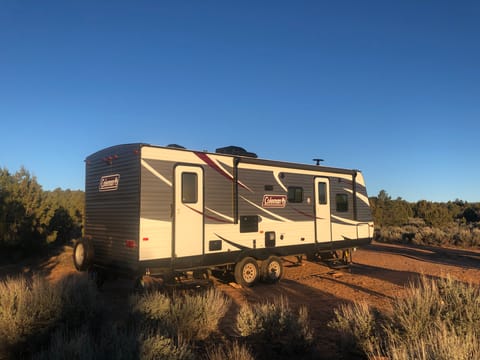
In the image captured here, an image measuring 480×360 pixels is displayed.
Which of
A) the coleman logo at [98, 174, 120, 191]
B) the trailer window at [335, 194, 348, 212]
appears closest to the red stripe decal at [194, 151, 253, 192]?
the coleman logo at [98, 174, 120, 191]

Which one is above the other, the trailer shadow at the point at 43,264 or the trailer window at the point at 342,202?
the trailer window at the point at 342,202

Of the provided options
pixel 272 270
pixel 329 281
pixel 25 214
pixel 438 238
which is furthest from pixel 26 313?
pixel 438 238

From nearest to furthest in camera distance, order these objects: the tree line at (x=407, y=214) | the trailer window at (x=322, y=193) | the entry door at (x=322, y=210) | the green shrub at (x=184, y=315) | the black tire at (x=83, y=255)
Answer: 1. the green shrub at (x=184, y=315)
2. the black tire at (x=83, y=255)
3. the entry door at (x=322, y=210)
4. the trailer window at (x=322, y=193)
5. the tree line at (x=407, y=214)

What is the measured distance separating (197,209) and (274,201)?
2.73 meters

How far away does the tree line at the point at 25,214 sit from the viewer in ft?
46.2

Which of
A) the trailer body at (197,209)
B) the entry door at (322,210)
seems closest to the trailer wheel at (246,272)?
the trailer body at (197,209)

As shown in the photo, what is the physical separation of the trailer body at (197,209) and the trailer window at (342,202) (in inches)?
12.7

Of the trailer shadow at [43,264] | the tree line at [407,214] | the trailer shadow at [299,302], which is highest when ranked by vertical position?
the tree line at [407,214]

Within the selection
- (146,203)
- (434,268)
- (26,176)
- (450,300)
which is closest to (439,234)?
(434,268)

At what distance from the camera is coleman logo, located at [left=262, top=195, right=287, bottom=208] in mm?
10641

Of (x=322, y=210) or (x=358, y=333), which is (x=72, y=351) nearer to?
(x=358, y=333)

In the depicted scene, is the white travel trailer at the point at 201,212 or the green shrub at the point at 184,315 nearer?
the green shrub at the point at 184,315

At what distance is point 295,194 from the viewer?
37.7 ft

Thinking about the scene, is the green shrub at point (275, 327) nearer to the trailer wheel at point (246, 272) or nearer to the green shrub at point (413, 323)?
the green shrub at point (413, 323)
